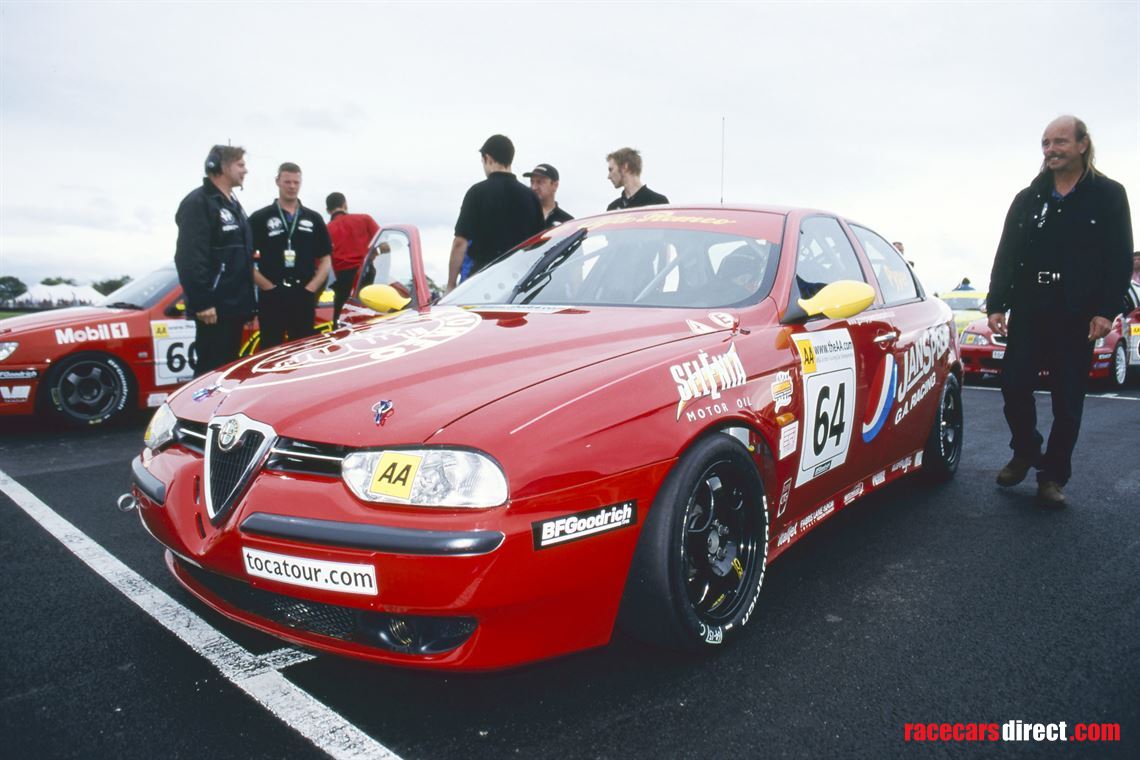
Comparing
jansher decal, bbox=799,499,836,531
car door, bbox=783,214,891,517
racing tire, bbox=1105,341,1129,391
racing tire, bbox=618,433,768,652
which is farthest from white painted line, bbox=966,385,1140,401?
racing tire, bbox=618,433,768,652

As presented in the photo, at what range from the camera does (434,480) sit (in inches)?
65.9

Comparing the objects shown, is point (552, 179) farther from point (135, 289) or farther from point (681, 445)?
point (681, 445)

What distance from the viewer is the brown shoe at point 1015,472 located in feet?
13.2

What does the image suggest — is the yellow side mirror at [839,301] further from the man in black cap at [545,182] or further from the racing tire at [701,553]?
the man in black cap at [545,182]

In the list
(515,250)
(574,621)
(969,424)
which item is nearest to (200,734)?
(574,621)

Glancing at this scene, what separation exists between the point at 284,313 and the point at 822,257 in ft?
12.1

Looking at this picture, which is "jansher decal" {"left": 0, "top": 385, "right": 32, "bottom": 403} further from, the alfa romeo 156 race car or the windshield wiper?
the windshield wiper

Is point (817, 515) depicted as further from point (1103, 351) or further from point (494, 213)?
point (1103, 351)

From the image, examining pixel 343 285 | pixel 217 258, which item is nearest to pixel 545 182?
pixel 343 285

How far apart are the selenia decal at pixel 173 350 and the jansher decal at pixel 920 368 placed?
502cm

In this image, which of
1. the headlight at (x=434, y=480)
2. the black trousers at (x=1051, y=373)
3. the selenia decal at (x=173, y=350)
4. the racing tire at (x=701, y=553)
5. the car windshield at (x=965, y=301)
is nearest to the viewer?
the headlight at (x=434, y=480)

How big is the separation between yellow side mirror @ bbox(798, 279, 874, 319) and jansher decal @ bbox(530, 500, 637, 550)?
3.69 feet

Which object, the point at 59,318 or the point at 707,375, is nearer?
the point at 707,375

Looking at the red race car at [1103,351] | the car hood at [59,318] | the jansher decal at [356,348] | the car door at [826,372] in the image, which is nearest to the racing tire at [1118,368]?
the red race car at [1103,351]
